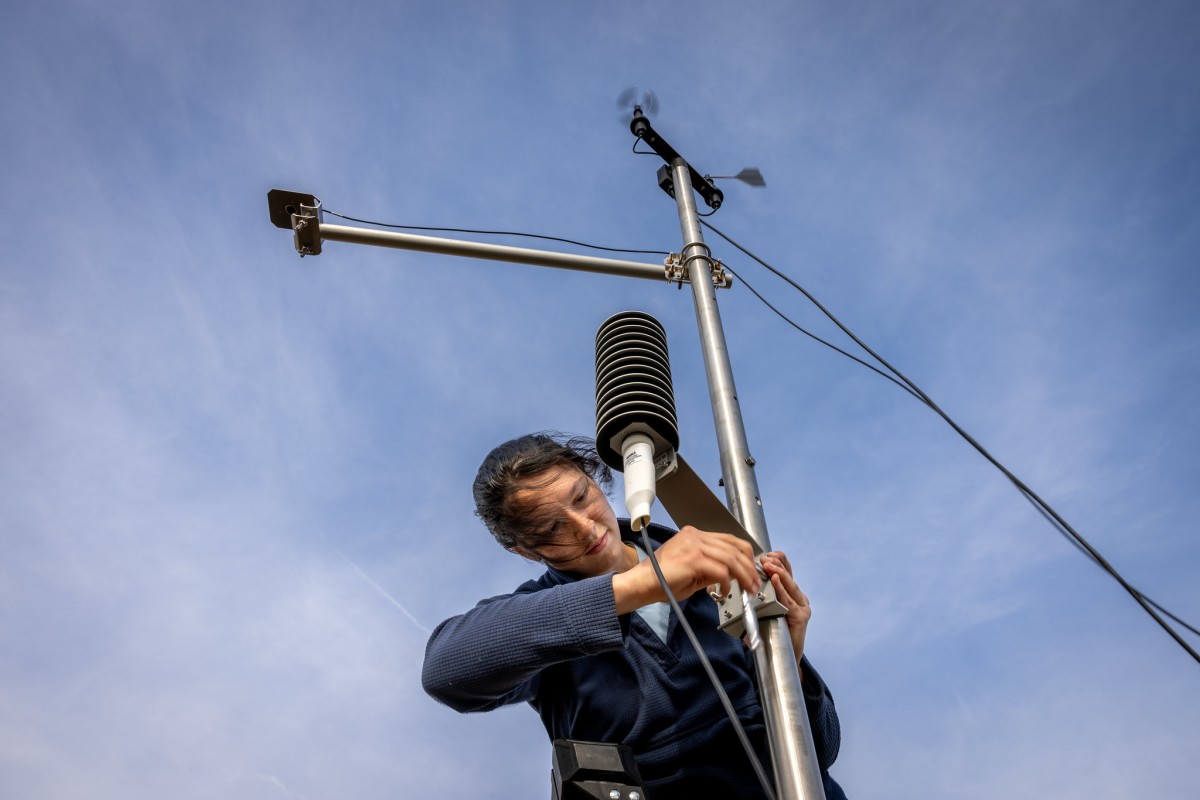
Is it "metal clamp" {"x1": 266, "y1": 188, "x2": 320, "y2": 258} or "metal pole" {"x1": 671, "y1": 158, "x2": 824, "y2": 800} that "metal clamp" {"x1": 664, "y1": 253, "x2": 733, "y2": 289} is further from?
"metal clamp" {"x1": 266, "y1": 188, "x2": 320, "y2": 258}

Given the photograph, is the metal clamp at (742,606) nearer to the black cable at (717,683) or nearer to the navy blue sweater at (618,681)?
the black cable at (717,683)

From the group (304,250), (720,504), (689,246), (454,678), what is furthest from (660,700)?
(304,250)

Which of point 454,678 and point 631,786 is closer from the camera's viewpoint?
point 631,786

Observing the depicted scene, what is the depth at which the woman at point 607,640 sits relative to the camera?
199 centimetres

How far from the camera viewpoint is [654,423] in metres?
1.92

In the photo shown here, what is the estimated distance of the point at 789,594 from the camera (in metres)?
2.09

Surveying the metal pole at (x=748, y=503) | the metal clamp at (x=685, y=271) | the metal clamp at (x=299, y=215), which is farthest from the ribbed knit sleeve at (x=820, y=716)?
the metal clamp at (x=299, y=215)

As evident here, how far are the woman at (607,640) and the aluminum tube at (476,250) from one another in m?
0.75

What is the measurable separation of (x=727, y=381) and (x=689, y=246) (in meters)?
0.72

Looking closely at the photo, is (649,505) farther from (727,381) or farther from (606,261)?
(606,261)

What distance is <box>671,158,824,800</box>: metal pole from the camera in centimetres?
162

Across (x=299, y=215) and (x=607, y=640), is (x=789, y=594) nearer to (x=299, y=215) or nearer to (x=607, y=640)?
(x=607, y=640)

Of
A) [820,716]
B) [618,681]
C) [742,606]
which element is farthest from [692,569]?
[820,716]

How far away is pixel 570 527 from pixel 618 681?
0.58m
